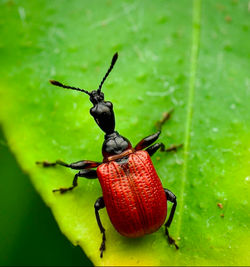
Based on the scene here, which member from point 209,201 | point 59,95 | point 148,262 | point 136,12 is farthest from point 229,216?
point 136,12

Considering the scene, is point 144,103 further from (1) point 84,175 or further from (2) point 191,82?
(1) point 84,175

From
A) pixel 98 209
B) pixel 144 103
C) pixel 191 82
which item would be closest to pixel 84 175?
pixel 98 209

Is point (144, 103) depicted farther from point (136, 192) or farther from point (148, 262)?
point (148, 262)

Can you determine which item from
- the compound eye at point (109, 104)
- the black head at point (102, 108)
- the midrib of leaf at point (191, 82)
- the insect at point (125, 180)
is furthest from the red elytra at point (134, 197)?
the compound eye at point (109, 104)

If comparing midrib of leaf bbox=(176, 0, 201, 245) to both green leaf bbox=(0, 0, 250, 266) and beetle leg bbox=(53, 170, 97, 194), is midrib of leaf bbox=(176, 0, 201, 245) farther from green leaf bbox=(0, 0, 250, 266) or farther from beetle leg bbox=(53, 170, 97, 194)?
beetle leg bbox=(53, 170, 97, 194)

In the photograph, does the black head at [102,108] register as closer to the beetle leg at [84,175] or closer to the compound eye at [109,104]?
the compound eye at [109,104]

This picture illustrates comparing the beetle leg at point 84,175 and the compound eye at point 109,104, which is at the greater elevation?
the compound eye at point 109,104

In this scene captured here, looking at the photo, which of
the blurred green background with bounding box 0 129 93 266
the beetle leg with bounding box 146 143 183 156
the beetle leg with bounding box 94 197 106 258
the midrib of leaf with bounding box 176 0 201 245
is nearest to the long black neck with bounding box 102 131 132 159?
the beetle leg with bounding box 146 143 183 156
